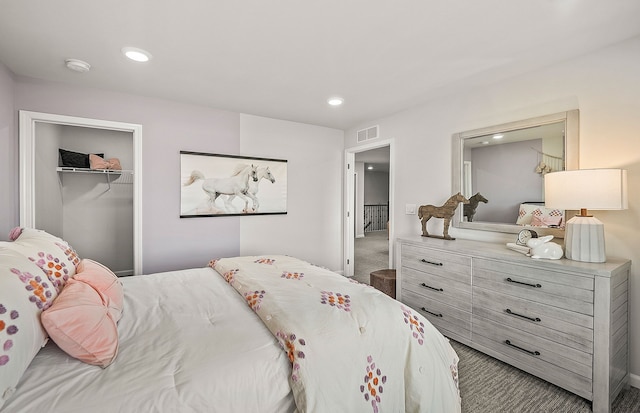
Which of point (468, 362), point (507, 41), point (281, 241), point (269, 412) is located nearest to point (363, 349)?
point (269, 412)

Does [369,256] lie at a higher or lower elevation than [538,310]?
lower

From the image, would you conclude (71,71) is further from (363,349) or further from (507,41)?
(507,41)

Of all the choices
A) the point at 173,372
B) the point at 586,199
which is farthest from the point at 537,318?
the point at 173,372

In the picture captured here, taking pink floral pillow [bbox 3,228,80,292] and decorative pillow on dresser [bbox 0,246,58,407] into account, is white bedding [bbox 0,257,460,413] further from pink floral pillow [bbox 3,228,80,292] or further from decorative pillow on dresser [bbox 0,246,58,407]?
pink floral pillow [bbox 3,228,80,292]

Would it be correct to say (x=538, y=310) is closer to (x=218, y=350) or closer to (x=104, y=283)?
(x=218, y=350)

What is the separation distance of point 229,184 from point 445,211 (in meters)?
2.52

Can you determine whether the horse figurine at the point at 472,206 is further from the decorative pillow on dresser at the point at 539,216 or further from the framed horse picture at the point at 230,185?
the framed horse picture at the point at 230,185

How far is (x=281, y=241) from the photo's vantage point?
13.6 ft

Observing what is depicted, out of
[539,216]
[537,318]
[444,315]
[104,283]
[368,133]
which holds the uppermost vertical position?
[368,133]

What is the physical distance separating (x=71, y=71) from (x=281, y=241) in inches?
110

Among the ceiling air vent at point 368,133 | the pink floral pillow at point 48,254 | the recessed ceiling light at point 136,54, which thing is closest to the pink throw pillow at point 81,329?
the pink floral pillow at point 48,254

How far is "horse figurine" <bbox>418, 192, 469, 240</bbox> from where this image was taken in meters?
2.91

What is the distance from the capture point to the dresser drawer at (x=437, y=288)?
2.51m

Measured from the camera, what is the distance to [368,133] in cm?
421
